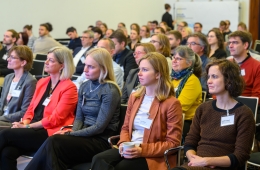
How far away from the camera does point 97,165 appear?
288 centimetres

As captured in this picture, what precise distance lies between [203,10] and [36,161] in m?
11.0

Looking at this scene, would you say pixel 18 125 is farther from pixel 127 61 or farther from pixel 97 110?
pixel 127 61

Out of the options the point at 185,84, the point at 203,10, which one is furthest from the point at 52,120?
the point at 203,10

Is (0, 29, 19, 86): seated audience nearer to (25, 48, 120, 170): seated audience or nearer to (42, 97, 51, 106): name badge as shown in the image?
(42, 97, 51, 106): name badge

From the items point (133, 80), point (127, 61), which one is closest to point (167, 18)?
point (127, 61)

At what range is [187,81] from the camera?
3.66 meters

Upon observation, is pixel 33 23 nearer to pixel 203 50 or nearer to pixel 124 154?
pixel 203 50

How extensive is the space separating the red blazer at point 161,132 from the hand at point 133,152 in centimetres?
4

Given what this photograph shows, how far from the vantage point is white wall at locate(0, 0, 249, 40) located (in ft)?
36.4

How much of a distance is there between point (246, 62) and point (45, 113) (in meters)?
1.96

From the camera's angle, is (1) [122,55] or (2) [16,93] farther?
(1) [122,55]

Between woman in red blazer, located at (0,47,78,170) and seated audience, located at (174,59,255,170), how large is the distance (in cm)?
122

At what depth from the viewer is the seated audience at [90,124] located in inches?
124

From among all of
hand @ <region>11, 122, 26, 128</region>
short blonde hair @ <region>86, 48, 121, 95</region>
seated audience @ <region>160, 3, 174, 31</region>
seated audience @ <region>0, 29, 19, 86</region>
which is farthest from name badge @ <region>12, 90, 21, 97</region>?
seated audience @ <region>160, 3, 174, 31</region>
